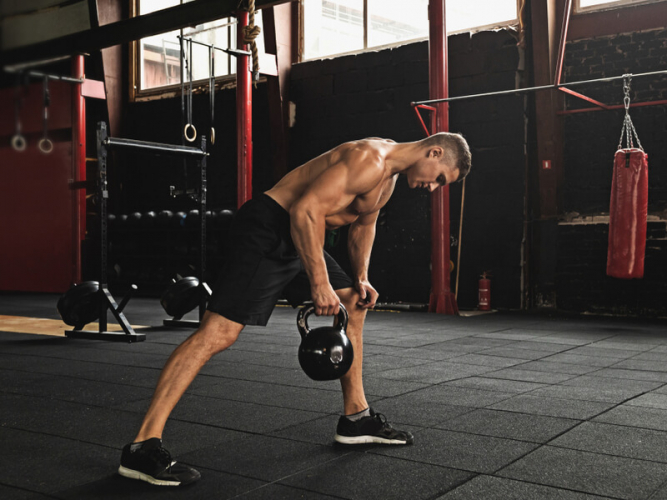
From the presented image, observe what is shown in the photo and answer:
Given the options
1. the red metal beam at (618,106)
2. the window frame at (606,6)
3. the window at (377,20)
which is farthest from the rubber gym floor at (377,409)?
the window at (377,20)

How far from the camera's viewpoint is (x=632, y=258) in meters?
5.86

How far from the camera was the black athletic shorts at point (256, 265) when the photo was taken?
2113mm

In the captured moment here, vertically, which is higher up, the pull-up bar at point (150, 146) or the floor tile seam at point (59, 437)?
the pull-up bar at point (150, 146)

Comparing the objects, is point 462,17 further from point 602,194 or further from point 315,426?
point 315,426

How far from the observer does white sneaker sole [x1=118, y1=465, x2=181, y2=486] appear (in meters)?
1.92

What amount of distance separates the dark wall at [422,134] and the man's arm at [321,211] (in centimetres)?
550

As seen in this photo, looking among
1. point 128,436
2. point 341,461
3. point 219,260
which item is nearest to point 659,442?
point 341,461

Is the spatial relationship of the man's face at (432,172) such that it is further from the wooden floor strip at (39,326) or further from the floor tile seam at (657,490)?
the wooden floor strip at (39,326)

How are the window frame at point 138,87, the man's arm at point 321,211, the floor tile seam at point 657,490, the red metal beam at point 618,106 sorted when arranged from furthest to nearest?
the window frame at point 138,87 → the red metal beam at point 618,106 → the man's arm at point 321,211 → the floor tile seam at point 657,490

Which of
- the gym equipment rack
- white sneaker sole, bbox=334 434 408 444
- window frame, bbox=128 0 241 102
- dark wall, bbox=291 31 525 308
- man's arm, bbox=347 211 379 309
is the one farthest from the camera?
window frame, bbox=128 0 241 102

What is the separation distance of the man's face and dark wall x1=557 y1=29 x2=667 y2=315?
201 inches

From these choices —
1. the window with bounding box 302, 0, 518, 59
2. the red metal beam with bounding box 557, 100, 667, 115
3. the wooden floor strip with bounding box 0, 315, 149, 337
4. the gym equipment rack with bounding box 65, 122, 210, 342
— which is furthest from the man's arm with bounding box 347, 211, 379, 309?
the window with bounding box 302, 0, 518, 59

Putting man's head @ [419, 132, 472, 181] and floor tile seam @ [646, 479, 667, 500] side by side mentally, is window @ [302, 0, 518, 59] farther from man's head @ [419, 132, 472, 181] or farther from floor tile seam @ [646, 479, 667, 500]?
floor tile seam @ [646, 479, 667, 500]

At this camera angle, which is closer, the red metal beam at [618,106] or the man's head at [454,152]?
the man's head at [454,152]
